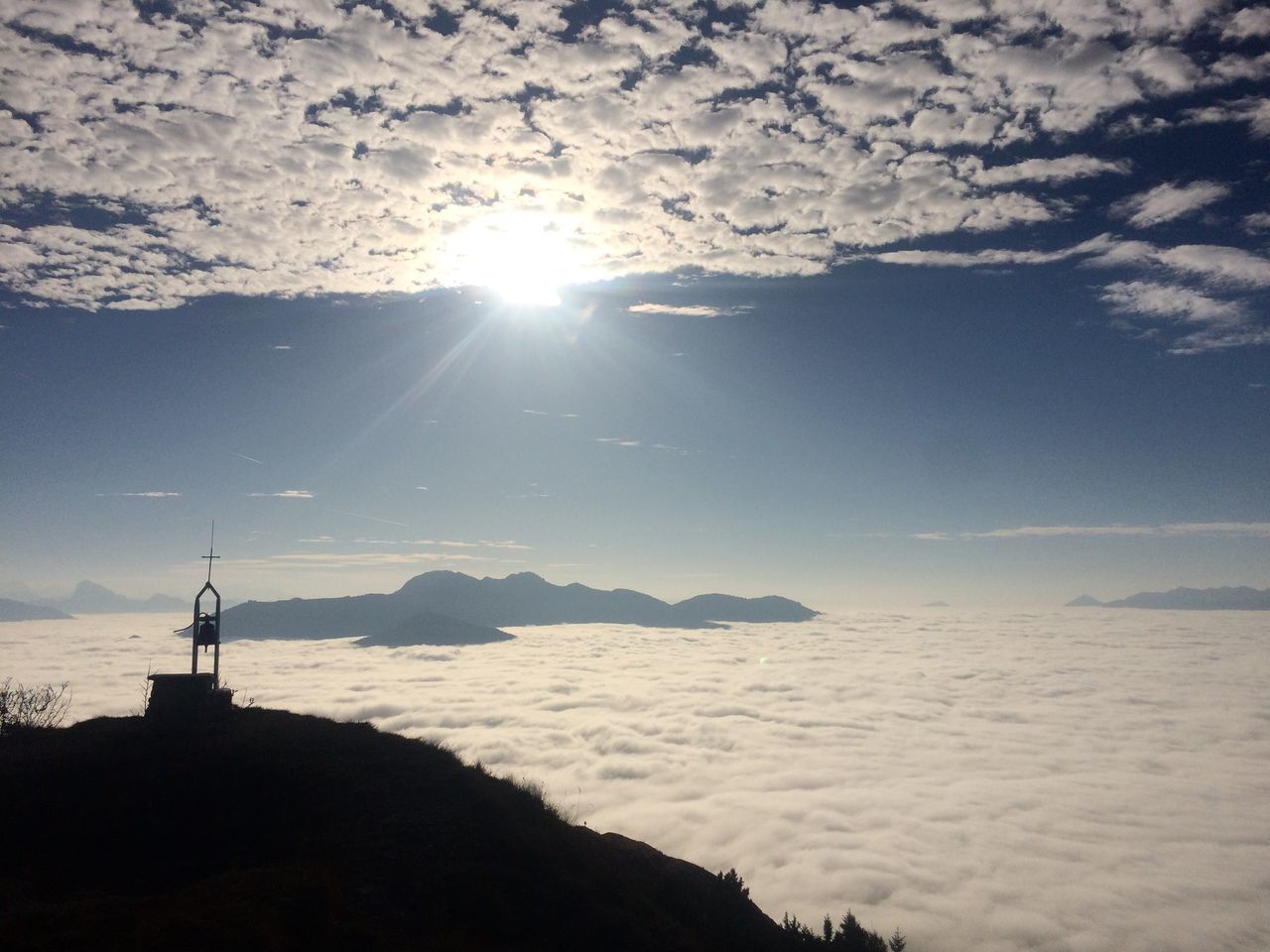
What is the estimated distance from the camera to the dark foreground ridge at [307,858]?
1493cm

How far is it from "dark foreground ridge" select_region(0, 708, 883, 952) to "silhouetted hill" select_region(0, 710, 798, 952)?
0.06m

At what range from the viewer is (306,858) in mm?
18500

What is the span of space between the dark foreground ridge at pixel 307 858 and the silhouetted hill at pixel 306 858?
6 cm

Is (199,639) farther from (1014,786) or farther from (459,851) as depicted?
(1014,786)

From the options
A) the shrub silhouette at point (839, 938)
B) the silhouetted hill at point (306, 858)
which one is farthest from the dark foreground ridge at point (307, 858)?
the shrub silhouette at point (839, 938)

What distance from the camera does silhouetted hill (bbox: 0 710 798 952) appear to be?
587 inches

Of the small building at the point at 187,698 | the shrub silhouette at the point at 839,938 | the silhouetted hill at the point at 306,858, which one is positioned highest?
→ the small building at the point at 187,698

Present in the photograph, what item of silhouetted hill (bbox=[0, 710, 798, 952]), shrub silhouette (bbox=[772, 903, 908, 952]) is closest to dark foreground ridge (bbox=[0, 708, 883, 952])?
silhouetted hill (bbox=[0, 710, 798, 952])

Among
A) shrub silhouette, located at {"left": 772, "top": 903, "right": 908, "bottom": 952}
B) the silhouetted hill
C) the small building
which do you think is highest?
the small building

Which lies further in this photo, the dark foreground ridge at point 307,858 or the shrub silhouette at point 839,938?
the shrub silhouette at point 839,938

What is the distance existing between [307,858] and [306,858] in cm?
3

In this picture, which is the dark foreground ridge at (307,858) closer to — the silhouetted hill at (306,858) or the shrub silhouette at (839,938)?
the silhouetted hill at (306,858)

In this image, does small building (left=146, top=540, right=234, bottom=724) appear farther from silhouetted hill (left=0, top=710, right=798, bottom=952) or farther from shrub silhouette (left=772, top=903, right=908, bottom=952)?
shrub silhouette (left=772, top=903, right=908, bottom=952)

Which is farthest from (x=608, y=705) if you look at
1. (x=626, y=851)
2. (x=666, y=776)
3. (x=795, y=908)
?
(x=626, y=851)
